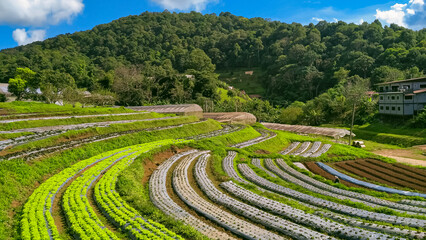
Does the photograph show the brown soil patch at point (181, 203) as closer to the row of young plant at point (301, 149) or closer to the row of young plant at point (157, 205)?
the row of young plant at point (157, 205)

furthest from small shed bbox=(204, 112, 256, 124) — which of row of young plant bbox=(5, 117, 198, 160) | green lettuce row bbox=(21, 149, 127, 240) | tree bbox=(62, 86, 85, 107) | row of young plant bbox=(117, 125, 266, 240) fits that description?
green lettuce row bbox=(21, 149, 127, 240)

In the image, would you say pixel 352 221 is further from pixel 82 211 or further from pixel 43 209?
pixel 43 209

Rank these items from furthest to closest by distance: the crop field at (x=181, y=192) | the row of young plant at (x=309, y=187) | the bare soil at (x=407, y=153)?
the bare soil at (x=407, y=153)
the row of young plant at (x=309, y=187)
the crop field at (x=181, y=192)

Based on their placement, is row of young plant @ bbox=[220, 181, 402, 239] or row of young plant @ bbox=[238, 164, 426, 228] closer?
row of young plant @ bbox=[220, 181, 402, 239]

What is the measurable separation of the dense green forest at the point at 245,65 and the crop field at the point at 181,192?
140ft

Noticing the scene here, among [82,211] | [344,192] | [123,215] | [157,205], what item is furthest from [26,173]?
[344,192]

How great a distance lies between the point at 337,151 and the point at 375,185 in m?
14.5

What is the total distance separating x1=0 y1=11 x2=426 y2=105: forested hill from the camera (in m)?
88.4

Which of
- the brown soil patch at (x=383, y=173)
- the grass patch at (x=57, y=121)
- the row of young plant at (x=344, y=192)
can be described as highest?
the grass patch at (x=57, y=121)

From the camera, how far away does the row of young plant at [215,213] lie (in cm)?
1388

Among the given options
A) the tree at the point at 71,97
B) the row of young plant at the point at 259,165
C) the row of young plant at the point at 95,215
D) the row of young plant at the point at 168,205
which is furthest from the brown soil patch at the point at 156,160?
the tree at the point at 71,97

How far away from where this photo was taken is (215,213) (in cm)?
1620

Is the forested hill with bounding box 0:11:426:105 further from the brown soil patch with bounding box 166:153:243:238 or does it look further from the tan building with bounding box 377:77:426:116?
the brown soil patch with bounding box 166:153:243:238

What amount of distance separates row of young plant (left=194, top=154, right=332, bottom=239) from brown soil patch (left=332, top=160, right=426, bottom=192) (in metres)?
13.4
